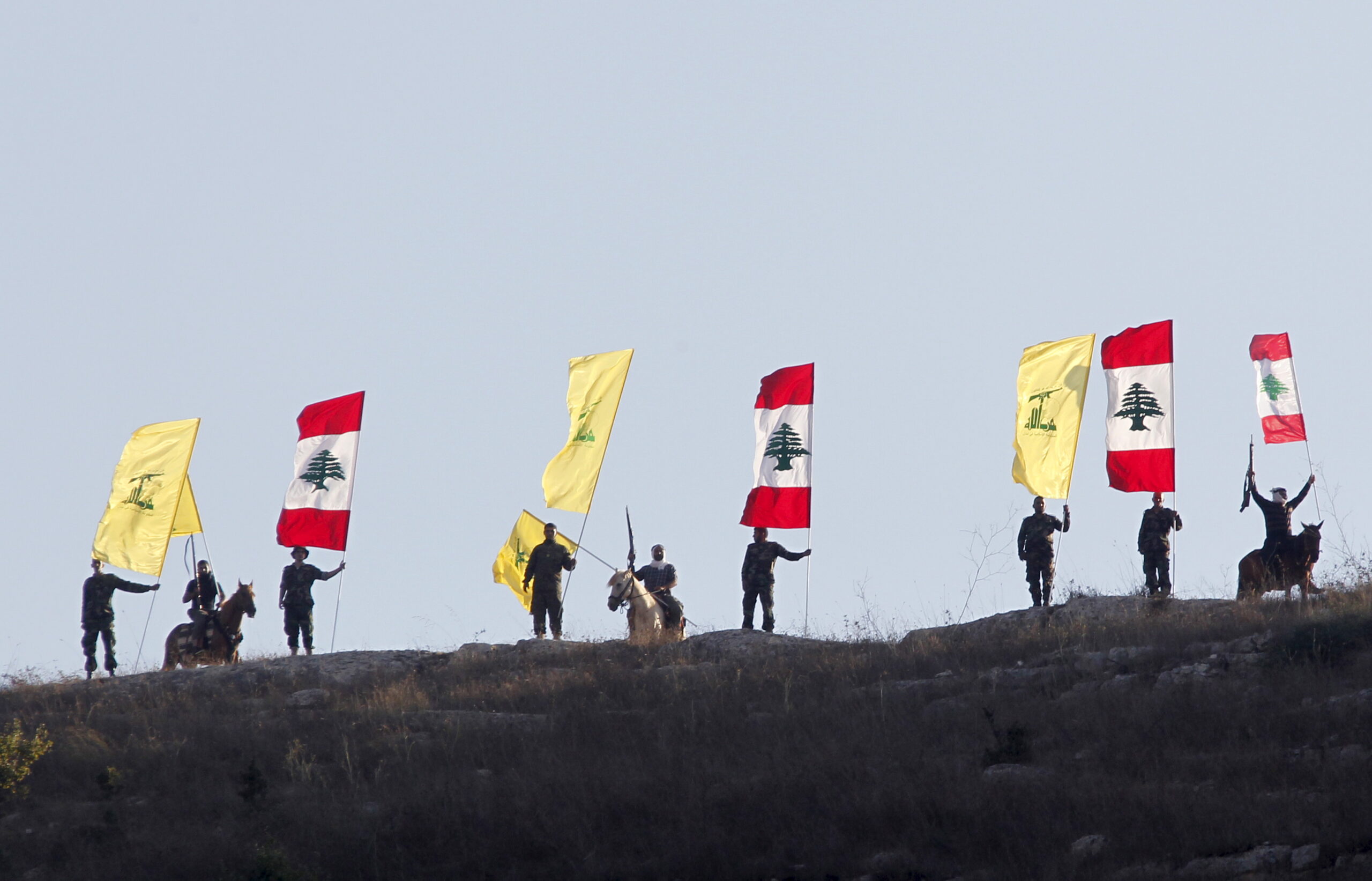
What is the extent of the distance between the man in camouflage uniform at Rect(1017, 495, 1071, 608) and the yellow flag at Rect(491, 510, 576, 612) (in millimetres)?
10095

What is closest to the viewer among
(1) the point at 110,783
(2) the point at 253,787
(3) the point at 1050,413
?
(2) the point at 253,787

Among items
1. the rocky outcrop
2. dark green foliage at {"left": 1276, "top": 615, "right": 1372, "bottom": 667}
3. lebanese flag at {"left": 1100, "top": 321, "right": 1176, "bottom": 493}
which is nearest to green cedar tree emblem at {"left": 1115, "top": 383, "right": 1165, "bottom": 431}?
lebanese flag at {"left": 1100, "top": 321, "right": 1176, "bottom": 493}

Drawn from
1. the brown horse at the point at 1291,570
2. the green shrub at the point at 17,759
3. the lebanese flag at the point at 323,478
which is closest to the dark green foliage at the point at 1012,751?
the brown horse at the point at 1291,570

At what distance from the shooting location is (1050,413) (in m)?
22.9

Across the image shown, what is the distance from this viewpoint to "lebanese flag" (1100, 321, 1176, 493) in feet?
72.5

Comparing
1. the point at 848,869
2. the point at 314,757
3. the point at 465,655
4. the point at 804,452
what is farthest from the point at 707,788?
the point at 804,452

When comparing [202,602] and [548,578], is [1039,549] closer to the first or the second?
[548,578]

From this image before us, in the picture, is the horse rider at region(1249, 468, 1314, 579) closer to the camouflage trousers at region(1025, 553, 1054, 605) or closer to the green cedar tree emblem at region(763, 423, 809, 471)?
the camouflage trousers at region(1025, 553, 1054, 605)

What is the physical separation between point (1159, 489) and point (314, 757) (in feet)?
40.3

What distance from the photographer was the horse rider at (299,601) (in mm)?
22781

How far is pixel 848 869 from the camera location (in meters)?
12.9

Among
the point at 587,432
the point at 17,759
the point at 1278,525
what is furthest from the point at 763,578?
the point at 17,759

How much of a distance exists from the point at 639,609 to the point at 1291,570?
8.93 meters

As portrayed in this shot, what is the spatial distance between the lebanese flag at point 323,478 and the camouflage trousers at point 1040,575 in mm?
10232
